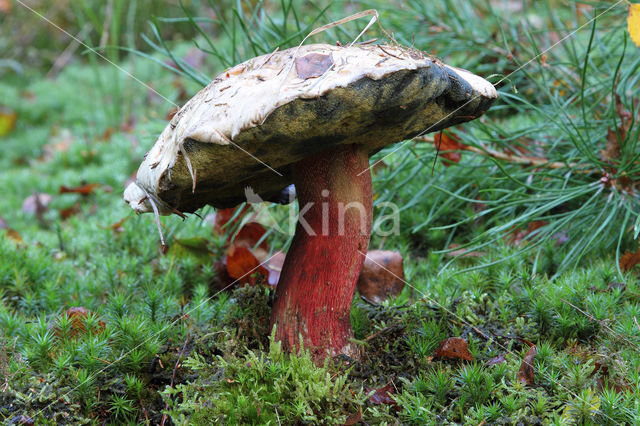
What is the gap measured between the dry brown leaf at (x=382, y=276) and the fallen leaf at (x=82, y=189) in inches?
87.1

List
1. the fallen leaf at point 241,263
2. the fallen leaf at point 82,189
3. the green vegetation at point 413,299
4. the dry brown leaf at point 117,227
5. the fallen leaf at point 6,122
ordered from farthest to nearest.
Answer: the fallen leaf at point 6,122, the fallen leaf at point 82,189, the dry brown leaf at point 117,227, the fallen leaf at point 241,263, the green vegetation at point 413,299

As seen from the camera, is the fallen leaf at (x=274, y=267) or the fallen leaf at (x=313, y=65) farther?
the fallen leaf at (x=274, y=267)

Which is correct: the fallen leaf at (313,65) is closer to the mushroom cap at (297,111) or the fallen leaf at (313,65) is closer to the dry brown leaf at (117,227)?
the mushroom cap at (297,111)

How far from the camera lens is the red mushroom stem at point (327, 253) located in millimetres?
1393

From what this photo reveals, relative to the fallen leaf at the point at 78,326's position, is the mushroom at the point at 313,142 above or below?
above

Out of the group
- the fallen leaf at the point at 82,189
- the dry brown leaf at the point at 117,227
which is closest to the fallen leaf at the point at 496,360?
the dry brown leaf at the point at 117,227

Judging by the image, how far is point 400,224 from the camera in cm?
238

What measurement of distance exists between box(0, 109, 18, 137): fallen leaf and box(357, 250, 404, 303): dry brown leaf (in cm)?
447

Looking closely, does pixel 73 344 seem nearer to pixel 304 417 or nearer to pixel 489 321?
pixel 304 417

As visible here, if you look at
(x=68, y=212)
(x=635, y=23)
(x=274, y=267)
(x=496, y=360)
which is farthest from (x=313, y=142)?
(x=68, y=212)

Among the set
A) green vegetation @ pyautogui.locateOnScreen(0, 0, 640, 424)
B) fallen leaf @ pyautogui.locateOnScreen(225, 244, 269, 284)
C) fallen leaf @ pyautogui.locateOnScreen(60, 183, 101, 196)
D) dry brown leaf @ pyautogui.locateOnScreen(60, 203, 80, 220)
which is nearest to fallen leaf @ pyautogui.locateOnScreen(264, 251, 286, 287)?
fallen leaf @ pyautogui.locateOnScreen(225, 244, 269, 284)

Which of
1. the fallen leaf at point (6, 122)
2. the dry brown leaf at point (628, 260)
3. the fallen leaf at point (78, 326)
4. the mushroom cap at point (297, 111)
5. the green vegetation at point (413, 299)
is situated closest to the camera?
the mushroom cap at point (297, 111)

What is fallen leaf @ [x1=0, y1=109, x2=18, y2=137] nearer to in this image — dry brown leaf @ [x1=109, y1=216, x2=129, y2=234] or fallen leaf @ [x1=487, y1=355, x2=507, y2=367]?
dry brown leaf @ [x1=109, y1=216, x2=129, y2=234]

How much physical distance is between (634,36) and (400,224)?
3.79ft
